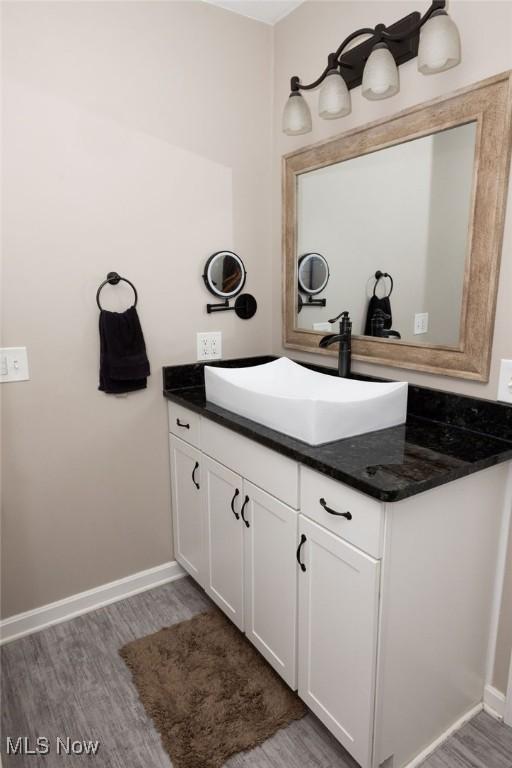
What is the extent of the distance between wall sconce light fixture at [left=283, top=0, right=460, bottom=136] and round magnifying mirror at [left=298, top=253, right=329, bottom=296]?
49 centimetres

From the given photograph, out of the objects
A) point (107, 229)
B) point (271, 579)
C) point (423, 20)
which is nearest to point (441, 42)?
point (423, 20)

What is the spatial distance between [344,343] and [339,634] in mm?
1006

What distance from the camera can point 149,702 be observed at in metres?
1.63

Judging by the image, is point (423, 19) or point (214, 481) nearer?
point (423, 19)

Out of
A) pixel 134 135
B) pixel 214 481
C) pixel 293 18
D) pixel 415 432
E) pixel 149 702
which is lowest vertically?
pixel 149 702

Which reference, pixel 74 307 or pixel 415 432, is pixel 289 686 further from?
pixel 74 307

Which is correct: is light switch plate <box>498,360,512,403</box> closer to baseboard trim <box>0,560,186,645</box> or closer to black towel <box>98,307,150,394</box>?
black towel <box>98,307,150,394</box>

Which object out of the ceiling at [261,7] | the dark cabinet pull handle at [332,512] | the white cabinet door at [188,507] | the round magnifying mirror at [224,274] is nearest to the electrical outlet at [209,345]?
the round magnifying mirror at [224,274]

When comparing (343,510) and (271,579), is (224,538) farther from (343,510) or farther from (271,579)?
(343,510)

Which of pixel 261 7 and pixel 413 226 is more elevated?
pixel 261 7

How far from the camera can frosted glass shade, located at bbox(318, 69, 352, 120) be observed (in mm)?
1665

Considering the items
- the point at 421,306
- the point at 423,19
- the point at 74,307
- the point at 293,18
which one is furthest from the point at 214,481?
the point at 293,18

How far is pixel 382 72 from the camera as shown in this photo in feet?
4.86

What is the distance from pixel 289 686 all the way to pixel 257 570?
377 mm
